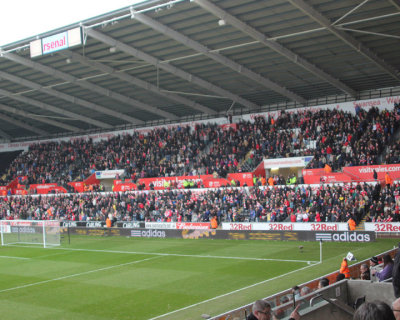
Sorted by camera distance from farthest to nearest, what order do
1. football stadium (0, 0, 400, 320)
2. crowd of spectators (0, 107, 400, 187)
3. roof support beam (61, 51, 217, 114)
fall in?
crowd of spectators (0, 107, 400, 187) → roof support beam (61, 51, 217, 114) → football stadium (0, 0, 400, 320)

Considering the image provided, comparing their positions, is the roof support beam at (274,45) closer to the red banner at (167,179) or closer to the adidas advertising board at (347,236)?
the adidas advertising board at (347,236)

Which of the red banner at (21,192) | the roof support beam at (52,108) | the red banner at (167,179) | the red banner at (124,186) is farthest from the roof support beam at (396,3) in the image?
the red banner at (21,192)

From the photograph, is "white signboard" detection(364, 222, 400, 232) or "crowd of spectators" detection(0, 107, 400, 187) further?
"crowd of spectators" detection(0, 107, 400, 187)

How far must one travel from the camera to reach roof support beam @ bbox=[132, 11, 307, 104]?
29.9 meters

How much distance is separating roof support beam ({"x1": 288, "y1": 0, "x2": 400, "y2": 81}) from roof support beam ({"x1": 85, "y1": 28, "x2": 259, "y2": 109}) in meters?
12.8

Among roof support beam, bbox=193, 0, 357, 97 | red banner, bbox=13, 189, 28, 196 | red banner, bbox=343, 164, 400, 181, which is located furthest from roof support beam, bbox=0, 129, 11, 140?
red banner, bbox=343, 164, 400, 181

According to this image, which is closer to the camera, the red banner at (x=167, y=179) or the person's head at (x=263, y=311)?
the person's head at (x=263, y=311)

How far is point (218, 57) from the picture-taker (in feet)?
115

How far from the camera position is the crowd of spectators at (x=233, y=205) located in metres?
30.0

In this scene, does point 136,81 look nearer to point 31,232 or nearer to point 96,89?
point 96,89

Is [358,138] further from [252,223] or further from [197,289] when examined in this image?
[197,289]

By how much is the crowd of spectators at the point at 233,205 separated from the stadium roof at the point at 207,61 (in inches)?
356

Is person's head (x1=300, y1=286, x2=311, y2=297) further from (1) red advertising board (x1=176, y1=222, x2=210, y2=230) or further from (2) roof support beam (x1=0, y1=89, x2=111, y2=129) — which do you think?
(2) roof support beam (x1=0, y1=89, x2=111, y2=129)

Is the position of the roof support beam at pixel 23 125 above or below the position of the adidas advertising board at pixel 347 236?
above
